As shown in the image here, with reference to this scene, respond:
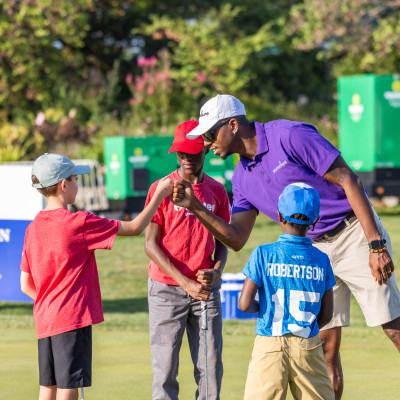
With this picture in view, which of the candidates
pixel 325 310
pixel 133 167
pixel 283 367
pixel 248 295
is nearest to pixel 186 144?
pixel 248 295

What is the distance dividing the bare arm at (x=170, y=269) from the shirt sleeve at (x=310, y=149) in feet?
2.71

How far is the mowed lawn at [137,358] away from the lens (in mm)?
5922

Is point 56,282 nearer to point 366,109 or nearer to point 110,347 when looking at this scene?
point 110,347

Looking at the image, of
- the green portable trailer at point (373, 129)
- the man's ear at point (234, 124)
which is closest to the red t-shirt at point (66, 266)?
the man's ear at point (234, 124)

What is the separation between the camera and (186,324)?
200 inches

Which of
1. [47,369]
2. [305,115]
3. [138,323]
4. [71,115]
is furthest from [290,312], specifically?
[305,115]

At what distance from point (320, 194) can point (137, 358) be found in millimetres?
2661

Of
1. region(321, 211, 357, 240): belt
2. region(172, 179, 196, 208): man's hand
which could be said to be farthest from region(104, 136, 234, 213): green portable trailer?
region(172, 179, 196, 208): man's hand

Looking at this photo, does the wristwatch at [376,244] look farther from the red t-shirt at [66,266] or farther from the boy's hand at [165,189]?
the red t-shirt at [66,266]

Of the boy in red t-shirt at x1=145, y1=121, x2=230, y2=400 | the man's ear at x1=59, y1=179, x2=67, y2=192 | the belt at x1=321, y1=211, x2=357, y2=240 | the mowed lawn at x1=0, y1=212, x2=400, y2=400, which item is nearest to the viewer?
the man's ear at x1=59, y1=179, x2=67, y2=192

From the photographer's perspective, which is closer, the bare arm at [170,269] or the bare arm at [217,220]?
the bare arm at [217,220]

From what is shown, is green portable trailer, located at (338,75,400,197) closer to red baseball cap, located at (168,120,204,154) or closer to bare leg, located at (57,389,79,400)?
red baseball cap, located at (168,120,204,154)

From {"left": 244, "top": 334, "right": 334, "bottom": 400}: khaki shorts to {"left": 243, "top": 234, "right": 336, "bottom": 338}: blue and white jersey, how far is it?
0.04 m

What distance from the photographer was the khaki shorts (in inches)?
155
